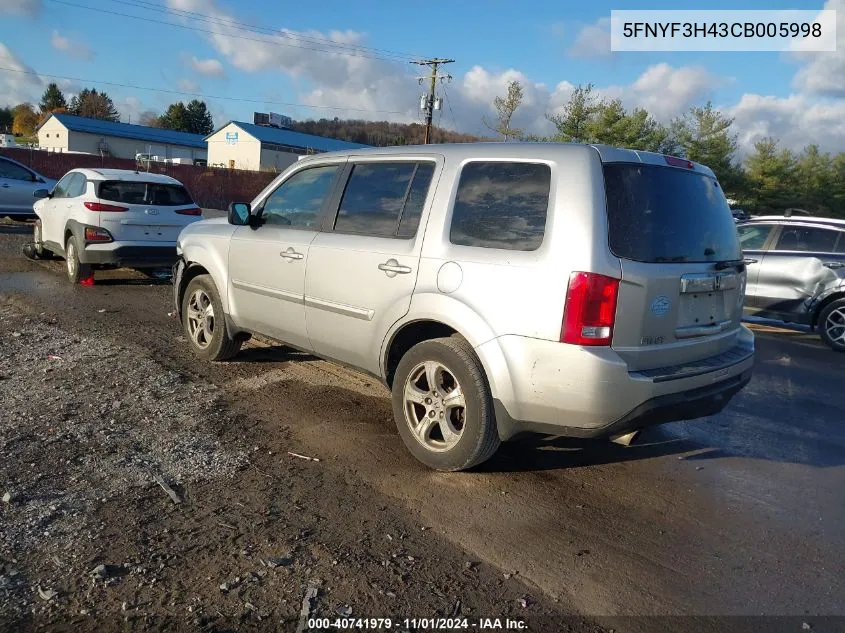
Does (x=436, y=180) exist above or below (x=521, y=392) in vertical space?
above

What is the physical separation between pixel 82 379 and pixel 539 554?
4.03m

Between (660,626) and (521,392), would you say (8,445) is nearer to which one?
(521,392)

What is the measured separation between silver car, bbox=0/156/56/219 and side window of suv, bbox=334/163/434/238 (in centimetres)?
1425

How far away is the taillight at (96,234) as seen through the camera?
387 inches

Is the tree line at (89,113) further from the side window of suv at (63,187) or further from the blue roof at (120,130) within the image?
the side window of suv at (63,187)

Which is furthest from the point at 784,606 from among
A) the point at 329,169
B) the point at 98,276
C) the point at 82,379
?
the point at 98,276

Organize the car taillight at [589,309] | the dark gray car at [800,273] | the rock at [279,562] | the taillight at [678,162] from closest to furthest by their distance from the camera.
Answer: the rock at [279,562]
the car taillight at [589,309]
the taillight at [678,162]
the dark gray car at [800,273]

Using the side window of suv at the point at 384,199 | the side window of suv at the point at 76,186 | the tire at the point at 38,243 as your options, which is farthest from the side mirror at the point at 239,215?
the tire at the point at 38,243

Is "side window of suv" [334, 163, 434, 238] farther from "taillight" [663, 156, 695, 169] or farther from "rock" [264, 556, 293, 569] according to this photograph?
"rock" [264, 556, 293, 569]

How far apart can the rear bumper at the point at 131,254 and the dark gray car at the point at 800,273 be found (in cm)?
827

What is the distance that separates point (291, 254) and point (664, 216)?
8.77ft

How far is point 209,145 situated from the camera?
238ft

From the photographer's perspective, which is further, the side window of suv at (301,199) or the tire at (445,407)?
the side window of suv at (301,199)

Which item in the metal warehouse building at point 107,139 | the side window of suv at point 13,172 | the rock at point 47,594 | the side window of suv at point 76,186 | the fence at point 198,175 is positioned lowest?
the rock at point 47,594
